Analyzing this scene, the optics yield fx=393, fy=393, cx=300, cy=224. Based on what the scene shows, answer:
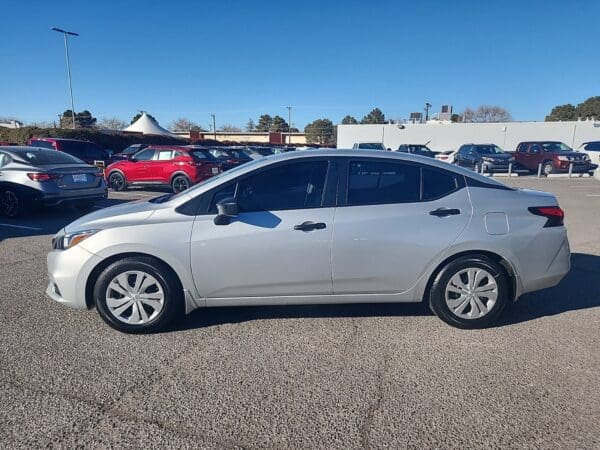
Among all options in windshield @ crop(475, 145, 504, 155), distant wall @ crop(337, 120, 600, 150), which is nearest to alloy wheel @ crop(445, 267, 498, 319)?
windshield @ crop(475, 145, 504, 155)

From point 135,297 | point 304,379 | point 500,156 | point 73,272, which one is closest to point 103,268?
point 73,272

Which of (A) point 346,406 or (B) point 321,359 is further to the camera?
(B) point 321,359

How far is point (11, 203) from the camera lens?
8.09 m

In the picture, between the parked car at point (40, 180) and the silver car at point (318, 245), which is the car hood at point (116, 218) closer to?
the silver car at point (318, 245)

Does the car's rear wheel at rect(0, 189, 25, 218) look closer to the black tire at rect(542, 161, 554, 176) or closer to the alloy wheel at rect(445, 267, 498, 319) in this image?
the alloy wheel at rect(445, 267, 498, 319)

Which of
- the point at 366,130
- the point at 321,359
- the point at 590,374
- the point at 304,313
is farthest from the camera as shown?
the point at 366,130

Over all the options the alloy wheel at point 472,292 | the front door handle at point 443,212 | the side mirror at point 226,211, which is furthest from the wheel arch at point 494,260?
the side mirror at point 226,211

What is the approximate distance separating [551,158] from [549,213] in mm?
20789

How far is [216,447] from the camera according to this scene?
2.17 metres

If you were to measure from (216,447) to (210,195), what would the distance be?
77.2 inches

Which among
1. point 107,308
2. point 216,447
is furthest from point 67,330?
point 216,447

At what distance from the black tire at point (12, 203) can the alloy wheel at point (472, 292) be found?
8.26 meters

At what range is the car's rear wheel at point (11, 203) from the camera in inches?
314

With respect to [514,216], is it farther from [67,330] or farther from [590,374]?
[67,330]
